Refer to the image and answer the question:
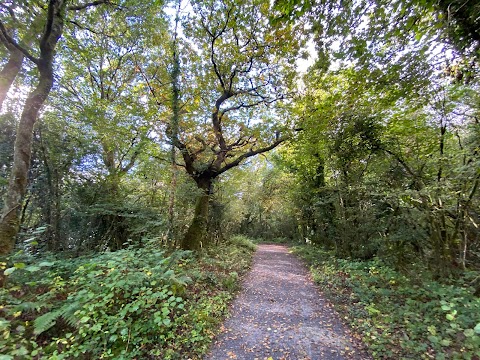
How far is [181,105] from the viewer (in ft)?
23.3

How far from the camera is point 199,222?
827cm

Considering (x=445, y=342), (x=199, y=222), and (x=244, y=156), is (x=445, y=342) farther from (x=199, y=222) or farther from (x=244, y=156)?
(x=244, y=156)

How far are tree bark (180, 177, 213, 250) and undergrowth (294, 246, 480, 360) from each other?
4513 mm

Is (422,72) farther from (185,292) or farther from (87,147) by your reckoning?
(87,147)

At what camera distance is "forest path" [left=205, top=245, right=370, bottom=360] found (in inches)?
120

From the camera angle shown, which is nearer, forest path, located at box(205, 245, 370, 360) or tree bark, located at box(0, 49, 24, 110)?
forest path, located at box(205, 245, 370, 360)

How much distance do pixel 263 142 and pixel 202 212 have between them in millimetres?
3977

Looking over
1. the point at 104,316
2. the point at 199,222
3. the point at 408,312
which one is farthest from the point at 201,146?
the point at 408,312

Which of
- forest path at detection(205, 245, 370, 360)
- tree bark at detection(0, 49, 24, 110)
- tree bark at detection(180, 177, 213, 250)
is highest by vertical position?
tree bark at detection(0, 49, 24, 110)

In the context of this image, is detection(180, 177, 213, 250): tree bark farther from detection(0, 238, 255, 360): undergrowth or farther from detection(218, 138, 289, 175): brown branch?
detection(0, 238, 255, 360): undergrowth

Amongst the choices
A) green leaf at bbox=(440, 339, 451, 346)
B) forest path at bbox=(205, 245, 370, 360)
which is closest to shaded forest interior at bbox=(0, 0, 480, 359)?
green leaf at bbox=(440, 339, 451, 346)

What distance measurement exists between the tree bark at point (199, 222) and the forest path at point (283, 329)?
116 inches

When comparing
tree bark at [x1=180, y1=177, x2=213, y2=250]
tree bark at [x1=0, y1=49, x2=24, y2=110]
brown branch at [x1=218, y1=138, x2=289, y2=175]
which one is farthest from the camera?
brown branch at [x1=218, y1=138, x2=289, y2=175]

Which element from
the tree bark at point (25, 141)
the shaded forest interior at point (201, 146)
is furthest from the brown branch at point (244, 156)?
the tree bark at point (25, 141)
